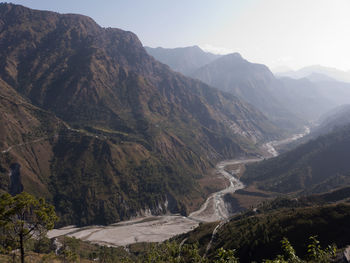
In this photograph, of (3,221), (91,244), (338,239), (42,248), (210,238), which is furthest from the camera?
(91,244)

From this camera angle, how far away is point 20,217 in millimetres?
38406

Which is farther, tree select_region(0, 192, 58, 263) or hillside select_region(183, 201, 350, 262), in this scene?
hillside select_region(183, 201, 350, 262)

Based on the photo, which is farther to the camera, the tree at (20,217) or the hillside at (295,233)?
the hillside at (295,233)

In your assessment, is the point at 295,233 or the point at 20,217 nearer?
the point at 20,217

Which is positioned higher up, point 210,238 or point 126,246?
point 210,238

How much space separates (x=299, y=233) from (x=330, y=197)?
293ft

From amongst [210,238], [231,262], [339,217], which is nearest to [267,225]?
[339,217]

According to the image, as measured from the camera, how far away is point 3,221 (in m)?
36.8

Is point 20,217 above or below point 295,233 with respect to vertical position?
above

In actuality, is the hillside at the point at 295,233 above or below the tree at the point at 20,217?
below

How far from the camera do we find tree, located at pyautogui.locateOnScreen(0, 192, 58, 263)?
1441 inches

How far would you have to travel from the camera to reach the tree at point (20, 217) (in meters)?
36.6

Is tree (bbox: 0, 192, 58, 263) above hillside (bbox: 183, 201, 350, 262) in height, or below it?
above

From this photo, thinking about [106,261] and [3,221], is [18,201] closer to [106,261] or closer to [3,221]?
[3,221]
